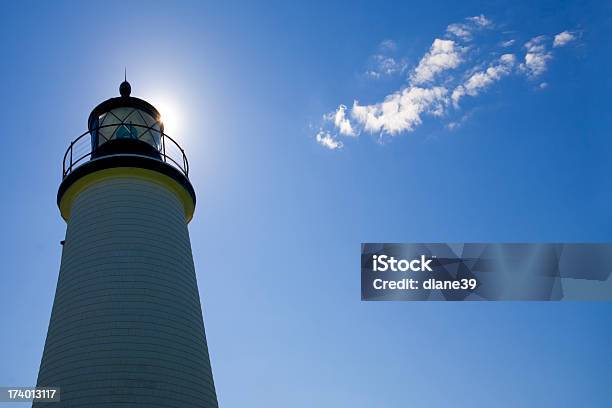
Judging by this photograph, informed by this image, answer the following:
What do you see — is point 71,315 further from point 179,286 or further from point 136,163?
point 136,163

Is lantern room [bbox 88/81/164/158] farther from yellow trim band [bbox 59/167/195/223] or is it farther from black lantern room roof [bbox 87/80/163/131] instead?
yellow trim band [bbox 59/167/195/223]

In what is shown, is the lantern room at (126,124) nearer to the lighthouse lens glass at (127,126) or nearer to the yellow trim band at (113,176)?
the lighthouse lens glass at (127,126)

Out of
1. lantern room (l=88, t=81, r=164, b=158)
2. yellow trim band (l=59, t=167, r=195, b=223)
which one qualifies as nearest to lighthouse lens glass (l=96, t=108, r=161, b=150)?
lantern room (l=88, t=81, r=164, b=158)

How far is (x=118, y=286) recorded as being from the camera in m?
14.9

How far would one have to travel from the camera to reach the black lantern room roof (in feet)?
61.3

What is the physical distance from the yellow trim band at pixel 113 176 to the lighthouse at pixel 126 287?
0.03 m

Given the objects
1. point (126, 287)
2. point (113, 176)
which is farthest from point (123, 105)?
point (126, 287)

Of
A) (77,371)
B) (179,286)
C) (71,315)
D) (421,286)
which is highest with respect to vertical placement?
(421,286)

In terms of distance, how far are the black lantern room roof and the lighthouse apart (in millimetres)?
145

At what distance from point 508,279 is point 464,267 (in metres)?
1.53

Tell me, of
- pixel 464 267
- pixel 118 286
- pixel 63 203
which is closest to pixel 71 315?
pixel 118 286

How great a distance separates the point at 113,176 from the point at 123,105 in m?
3.16

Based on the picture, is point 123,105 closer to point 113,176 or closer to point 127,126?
point 127,126

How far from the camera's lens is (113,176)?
16578 mm
